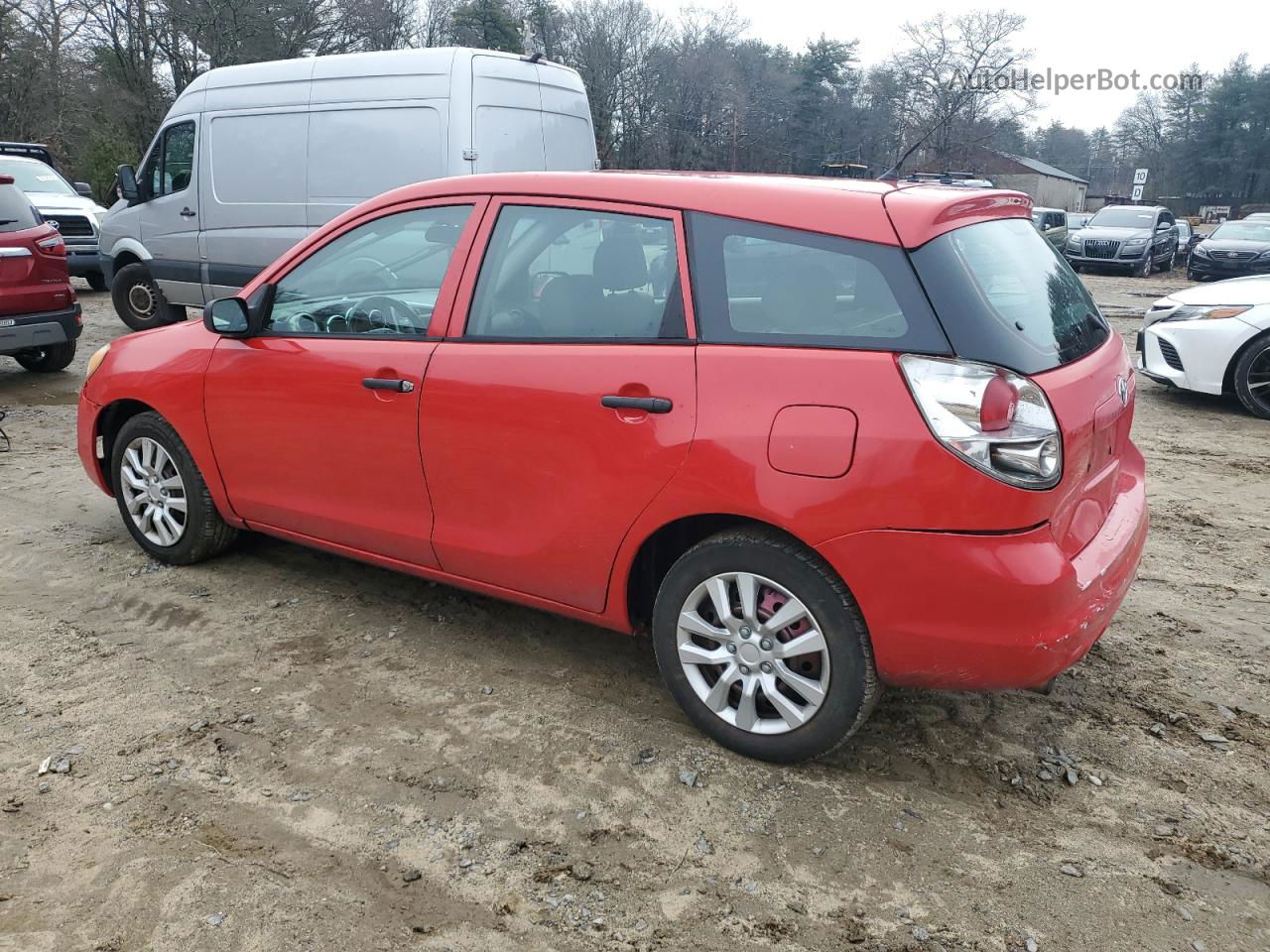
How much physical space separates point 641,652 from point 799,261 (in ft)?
5.42

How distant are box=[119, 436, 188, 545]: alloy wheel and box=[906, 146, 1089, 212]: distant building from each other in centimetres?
5695

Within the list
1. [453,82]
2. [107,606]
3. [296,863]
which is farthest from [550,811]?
[453,82]

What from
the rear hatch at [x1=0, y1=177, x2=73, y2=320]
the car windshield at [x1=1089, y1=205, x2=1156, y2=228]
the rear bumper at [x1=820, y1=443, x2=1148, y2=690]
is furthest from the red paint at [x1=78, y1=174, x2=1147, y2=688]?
the car windshield at [x1=1089, y1=205, x2=1156, y2=228]

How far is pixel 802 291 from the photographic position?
2807mm

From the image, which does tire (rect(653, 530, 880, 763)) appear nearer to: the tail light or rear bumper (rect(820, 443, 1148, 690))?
rear bumper (rect(820, 443, 1148, 690))

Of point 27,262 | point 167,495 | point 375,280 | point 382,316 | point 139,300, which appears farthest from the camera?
→ point 139,300

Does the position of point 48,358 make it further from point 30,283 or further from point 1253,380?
point 1253,380

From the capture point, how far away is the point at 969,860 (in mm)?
2594

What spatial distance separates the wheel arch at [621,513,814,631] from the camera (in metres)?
2.90

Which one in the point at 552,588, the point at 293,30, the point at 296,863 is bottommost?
the point at 296,863

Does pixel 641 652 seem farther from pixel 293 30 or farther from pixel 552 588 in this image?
pixel 293 30

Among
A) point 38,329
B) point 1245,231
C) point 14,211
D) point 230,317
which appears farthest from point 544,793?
point 1245,231

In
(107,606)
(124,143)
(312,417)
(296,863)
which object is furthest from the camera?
(124,143)

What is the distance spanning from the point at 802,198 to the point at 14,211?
7.89 m
